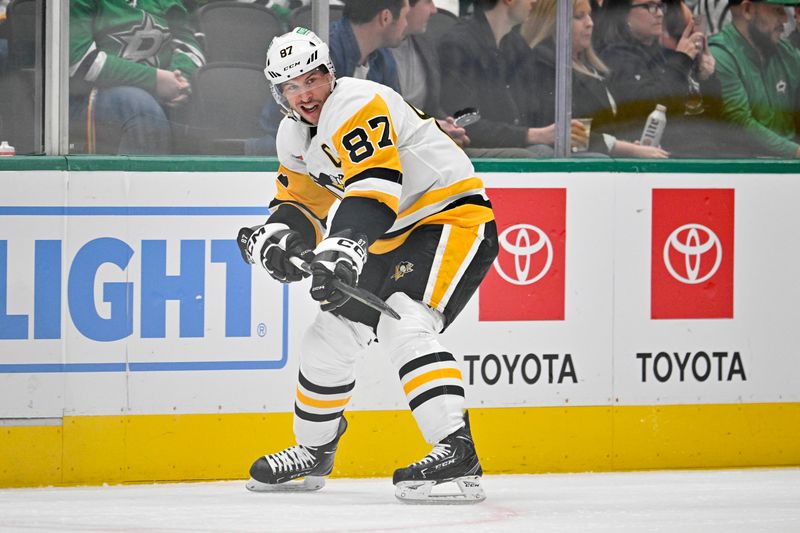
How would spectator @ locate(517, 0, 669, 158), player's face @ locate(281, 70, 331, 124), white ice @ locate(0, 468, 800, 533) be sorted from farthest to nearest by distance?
spectator @ locate(517, 0, 669, 158), player's face @ locate(281, 70, 331, 124), white ice @ locate(0, 468, 800, 533)

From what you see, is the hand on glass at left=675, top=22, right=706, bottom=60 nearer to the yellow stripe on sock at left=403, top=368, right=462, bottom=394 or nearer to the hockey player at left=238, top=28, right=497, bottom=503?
the hockey player at left=238, top=28, right=497, bottom=503

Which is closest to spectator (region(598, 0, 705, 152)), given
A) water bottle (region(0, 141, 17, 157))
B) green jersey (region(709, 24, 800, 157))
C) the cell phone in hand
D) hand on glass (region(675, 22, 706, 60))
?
hand on glass (region(675, 22, 706, 60))

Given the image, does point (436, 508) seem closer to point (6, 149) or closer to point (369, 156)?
point (369, 156)

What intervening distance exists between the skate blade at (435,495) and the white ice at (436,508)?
0.03 meters

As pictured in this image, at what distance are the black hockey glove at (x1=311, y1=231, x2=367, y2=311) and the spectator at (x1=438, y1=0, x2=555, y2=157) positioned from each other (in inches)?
44.6

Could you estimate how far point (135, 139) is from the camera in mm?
4383

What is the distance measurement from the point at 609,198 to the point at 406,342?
116 cm

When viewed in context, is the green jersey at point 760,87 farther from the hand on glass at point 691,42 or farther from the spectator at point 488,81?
the spectator at point 488,81

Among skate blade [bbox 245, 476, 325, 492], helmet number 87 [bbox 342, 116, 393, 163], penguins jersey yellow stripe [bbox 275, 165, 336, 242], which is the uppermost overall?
helmet number 87 [bbox 342, 116, 393, 163]

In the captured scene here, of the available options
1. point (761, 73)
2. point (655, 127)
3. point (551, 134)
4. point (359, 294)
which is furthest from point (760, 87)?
point (359, 294)

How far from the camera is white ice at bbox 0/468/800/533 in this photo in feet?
11.5

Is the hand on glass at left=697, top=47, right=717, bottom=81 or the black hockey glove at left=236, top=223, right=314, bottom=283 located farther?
the hand on glass at left=697, top=47, right=717, bottom=81

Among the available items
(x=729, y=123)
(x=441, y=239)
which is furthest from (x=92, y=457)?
(x=729, y=123)

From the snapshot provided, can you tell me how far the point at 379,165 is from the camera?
3658 millimetres
